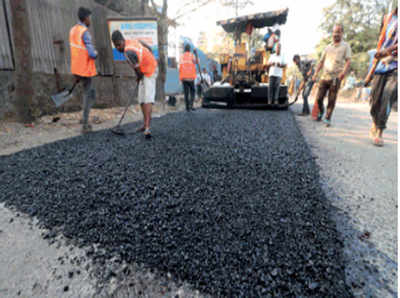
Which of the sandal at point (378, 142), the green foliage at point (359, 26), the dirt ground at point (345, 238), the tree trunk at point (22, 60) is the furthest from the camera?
the green foliage at point (359, 26)

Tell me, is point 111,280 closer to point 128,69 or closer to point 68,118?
point 68,118

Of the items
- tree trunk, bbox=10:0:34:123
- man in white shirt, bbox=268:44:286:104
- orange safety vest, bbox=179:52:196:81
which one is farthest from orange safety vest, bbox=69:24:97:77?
man in white shirt, bbox=268:44:286:104

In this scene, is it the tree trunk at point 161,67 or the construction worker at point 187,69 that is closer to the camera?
A: the construction worker at point 187,69

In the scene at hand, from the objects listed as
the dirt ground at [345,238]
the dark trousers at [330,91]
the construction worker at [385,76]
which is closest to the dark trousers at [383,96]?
the construction worker at [385,76]

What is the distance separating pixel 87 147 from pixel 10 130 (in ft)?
6.57

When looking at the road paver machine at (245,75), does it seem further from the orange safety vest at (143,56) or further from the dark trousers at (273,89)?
the orange safety vest at (143,56)

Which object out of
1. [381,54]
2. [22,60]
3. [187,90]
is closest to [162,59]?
[187,90]

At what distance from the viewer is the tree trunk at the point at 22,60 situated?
365 cm

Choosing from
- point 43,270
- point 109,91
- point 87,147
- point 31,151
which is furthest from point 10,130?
point 43,270

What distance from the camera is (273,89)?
5.79 meters

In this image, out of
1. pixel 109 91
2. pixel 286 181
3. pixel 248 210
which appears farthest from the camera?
pixel 109 91

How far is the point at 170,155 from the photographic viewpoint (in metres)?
2.32

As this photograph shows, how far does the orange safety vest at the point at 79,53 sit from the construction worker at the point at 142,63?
0.75m

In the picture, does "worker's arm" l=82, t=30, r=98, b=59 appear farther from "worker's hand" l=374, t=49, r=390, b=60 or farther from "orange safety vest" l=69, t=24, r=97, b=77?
"worker's hand" l=374, t=49, r=390, b=60
